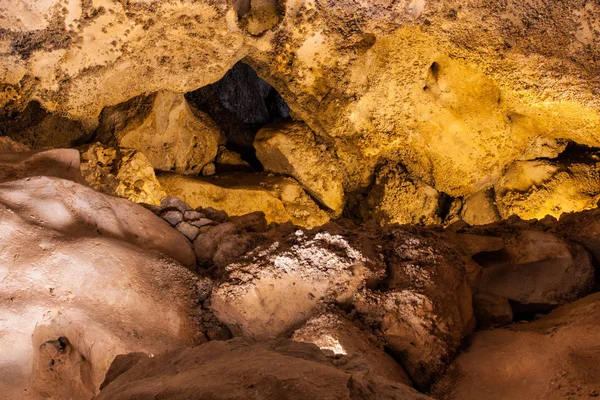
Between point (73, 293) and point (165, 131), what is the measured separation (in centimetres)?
285

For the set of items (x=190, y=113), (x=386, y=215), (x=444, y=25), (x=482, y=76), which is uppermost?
(x=444, y=25)

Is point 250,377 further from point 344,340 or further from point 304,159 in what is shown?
point 304,159

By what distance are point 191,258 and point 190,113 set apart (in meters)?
2.63

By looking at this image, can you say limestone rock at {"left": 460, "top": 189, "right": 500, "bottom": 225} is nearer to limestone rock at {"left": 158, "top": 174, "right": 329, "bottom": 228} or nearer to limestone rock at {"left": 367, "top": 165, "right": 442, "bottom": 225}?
limestone rock at {"left": 367, "top": 165, "right": 442, "bottom": 225}

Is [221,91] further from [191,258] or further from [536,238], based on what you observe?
[536,238]

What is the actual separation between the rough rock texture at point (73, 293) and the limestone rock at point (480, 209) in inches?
127

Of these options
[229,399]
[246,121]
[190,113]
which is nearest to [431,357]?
[229,399]

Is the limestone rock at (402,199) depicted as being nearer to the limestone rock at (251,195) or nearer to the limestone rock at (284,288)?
the limestone rock at (251,195)

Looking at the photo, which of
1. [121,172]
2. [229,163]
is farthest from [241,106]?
[121,172]

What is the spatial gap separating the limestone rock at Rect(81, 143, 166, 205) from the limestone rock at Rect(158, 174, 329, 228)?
0.56 metres

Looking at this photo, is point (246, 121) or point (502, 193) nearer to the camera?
point (502, 193)

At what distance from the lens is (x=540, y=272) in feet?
9.43

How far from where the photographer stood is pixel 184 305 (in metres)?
2.55

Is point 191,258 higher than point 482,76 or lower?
lower
